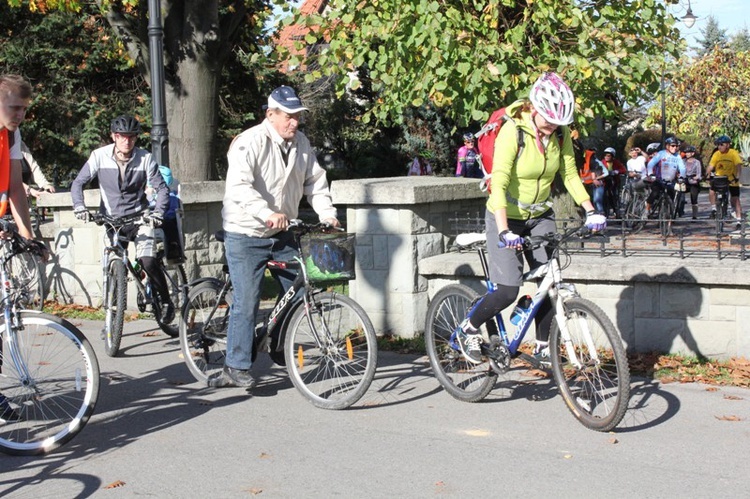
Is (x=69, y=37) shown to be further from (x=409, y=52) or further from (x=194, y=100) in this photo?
(x=409, y=52)

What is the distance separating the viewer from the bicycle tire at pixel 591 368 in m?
5.15

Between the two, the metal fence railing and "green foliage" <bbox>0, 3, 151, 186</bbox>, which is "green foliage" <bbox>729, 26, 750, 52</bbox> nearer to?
"green foliage" <bbox>0, 3, 151, 186</bbox>

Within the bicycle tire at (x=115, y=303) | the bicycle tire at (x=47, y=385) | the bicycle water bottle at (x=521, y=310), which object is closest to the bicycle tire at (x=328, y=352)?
the bicycle water bottle at (x=521, y=310)

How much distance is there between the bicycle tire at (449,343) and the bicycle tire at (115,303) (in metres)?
2.74

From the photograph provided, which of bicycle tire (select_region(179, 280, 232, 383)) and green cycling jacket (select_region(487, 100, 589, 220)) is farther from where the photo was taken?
bicycle tire (select_region(179, 280, 232, 383))

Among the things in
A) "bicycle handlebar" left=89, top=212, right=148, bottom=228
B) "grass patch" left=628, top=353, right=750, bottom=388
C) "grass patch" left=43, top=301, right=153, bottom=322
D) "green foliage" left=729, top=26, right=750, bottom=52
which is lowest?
"grass patch" left=628, top=353, right=750, bottom=388

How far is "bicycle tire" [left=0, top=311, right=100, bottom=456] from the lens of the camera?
206 inches

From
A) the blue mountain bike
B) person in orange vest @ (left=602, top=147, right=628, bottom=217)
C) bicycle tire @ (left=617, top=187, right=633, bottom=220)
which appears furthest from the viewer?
person in orange vest @ (left=602, top=147, right=628, bottom=217)

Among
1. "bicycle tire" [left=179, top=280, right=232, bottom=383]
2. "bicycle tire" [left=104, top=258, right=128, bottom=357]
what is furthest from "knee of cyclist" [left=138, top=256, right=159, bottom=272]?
"bicycle tire" [left=179, top=280, right=232, bottom=383]

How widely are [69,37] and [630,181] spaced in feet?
48.3

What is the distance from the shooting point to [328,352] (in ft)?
19.8

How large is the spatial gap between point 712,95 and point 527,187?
1824 inches

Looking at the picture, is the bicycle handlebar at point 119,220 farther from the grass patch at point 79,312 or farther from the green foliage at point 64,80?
the green foliage at point 64,80

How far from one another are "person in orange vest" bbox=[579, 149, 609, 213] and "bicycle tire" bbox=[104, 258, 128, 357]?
16134mm
